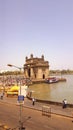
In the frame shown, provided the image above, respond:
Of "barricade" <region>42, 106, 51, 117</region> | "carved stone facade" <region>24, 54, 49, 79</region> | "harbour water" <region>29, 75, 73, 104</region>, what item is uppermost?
"carved stone facade" <region>24, 54, 49, 79</region>

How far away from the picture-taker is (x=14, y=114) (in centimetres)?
2923

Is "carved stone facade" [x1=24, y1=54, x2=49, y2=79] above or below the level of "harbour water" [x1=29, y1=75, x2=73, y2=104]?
above

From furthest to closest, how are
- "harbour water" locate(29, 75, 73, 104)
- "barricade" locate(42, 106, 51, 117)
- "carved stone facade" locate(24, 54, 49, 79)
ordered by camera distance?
"carved stone facade" locate(24, 54, 49, 79)
"harbour water" locate(29, 75, 73, 104)
"barricade" locate(42, 106, 51, 117)

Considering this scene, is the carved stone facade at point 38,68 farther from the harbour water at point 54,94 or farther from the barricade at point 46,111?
the barricade at point 46,111

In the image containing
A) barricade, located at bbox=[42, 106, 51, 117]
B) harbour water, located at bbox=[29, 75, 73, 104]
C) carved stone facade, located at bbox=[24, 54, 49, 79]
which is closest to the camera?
barricade, located at bbox=[42, 106, 51, 117]

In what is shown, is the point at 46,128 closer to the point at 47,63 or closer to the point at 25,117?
the point at 25,117

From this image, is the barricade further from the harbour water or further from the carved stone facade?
the carved stone facade

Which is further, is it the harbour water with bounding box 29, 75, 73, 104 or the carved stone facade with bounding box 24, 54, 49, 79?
the carved stone facade with bounding box 24, 54, 49, 79

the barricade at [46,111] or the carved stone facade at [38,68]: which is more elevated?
the carved stone facade at [38,68]

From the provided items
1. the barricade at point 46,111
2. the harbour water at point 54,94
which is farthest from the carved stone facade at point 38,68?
the barricade at point 46,111

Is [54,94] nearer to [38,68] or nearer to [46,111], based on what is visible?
[46,111]

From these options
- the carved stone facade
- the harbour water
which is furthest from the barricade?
the carved stone facade

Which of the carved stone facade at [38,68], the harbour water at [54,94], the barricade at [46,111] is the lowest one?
the barricade at [46,111]

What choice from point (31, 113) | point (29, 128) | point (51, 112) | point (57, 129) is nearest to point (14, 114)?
point (31, 113)
